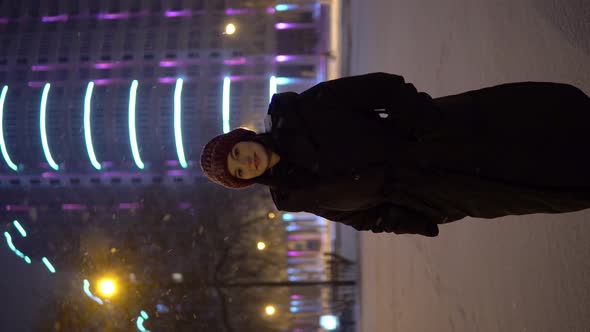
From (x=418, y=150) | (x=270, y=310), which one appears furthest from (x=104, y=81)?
(x=418, y=150)

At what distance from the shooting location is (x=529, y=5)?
3117mm

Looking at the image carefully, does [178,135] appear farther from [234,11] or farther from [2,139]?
[2,139]

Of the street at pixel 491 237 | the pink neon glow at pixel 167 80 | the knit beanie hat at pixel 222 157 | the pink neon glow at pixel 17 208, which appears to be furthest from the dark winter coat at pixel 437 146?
the pink neon glow at pixel 167 80

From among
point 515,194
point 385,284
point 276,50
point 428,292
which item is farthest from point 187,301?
point 515,194

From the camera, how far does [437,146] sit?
78.1 inches

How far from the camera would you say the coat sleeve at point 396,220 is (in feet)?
7.19

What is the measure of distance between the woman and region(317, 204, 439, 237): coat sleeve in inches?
2.4

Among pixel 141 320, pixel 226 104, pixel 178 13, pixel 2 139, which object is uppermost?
pixel 178 13

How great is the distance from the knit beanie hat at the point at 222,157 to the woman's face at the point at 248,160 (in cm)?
2

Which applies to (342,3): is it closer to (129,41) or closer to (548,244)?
(129,41)

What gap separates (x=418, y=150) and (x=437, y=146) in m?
0.07

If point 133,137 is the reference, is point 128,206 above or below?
below

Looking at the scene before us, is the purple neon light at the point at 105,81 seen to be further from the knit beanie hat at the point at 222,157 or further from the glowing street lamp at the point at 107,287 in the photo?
the knit beanie hat at the point at 222,157

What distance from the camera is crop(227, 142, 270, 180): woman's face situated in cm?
206
